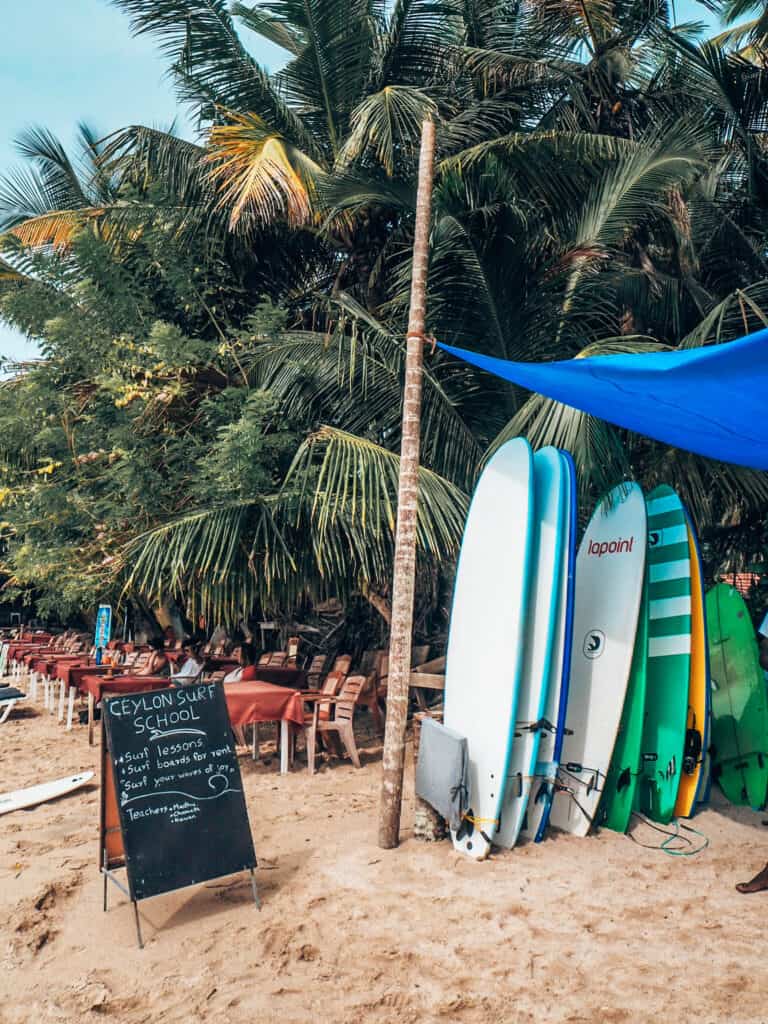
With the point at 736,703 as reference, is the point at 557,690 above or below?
above

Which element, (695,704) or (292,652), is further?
(292,652)

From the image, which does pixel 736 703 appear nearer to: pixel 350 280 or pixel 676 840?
pixel 676 840

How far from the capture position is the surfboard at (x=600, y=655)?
5.06 m

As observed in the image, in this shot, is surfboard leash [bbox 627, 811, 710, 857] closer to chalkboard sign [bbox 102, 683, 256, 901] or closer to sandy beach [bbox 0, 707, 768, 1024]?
sandy beach [bbox 0, 707, 768, 1024]

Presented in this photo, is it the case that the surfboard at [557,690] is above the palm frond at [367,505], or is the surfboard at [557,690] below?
below

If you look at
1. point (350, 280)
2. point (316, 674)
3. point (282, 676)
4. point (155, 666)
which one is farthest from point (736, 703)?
point (155, 666)

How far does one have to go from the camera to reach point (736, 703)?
232 inches

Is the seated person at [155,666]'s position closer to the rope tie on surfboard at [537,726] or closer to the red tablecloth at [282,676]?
the red tablecloth at [282,676]

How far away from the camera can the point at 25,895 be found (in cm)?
421

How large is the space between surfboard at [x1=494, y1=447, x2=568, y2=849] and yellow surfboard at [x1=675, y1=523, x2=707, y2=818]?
117 centimetres

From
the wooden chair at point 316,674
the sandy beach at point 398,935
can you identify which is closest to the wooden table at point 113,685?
the wooden chair at point 316,674

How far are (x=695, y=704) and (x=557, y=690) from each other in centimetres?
114

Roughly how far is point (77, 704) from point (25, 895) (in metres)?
7.43

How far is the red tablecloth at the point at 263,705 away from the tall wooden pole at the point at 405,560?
1.85m
